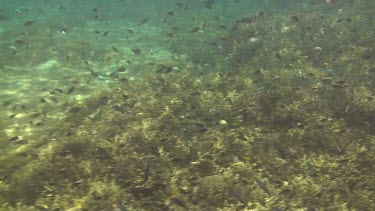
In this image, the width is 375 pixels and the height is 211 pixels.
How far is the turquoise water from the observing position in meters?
6.06

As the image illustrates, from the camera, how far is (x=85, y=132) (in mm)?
7832

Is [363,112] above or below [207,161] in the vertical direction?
above

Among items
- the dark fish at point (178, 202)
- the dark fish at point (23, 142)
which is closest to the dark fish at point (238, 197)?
the dark fish at point (178, 202)

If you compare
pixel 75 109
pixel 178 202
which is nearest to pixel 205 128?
pixel 178 202

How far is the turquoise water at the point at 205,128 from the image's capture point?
19.9ft

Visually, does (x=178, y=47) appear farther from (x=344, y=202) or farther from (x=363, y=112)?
(x=344, y=202)

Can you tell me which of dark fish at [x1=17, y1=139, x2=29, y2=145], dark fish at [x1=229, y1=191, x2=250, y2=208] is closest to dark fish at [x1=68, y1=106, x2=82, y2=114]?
dark fish at [x1=17, y1=139, x2=29, y2=145]

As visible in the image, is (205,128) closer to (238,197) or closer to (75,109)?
(238,197)

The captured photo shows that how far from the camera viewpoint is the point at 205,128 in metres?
8.05

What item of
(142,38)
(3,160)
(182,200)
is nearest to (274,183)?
(182,200)

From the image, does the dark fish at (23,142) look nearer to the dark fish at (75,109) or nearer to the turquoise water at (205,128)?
the turquoise water at (205,128)

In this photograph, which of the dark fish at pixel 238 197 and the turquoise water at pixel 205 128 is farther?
the turquoise water at pixel 205 128

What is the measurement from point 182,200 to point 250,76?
6.03 meters

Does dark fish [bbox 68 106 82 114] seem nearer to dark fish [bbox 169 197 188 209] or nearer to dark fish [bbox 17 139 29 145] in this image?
dark fish [bbox 17 139 29 145]
